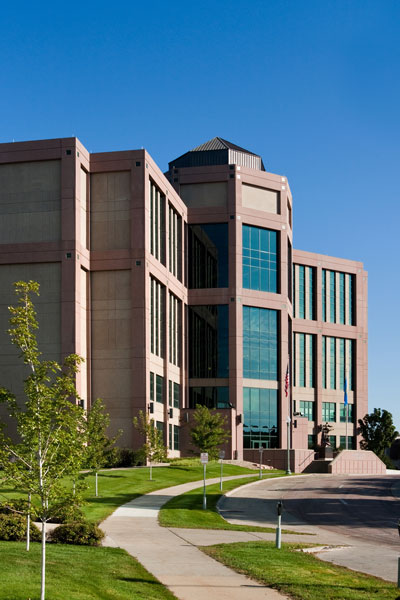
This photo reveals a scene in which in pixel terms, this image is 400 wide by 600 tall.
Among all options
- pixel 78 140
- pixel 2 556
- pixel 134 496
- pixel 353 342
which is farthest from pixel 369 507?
pixel 353 342

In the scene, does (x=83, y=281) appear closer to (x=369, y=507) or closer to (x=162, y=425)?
(x=162, y=425)

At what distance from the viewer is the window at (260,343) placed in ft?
287

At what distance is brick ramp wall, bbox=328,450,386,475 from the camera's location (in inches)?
3354

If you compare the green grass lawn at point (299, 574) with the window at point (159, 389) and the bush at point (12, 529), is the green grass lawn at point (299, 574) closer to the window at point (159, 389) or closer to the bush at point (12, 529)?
the bush at point (12, 529)

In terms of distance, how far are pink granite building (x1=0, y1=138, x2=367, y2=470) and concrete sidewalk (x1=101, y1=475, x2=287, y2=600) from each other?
30500 mm

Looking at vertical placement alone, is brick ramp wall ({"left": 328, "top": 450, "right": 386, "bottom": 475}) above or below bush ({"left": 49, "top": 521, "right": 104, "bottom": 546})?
below

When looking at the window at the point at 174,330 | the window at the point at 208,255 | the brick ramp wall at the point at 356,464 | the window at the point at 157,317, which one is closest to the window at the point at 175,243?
the window at the point at 208,255

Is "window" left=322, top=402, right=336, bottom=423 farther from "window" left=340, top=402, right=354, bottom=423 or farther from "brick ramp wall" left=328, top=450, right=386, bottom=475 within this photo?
"brick ramp wall" left=328, top=450, right=386, bottom=475

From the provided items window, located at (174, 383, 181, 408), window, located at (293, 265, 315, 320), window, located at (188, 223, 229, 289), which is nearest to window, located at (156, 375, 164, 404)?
window, located at (174, 383, 181, 408)

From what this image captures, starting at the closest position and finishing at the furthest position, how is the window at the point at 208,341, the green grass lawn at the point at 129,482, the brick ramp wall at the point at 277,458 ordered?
the green grass lawn at the point at 129,482 < the brick ramp wall at the point at 277,458 < the window at the point at 208,341

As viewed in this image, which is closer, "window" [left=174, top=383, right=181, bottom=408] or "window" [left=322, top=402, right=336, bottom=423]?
"window" [left=174, top=383, right=181, bottom=408]

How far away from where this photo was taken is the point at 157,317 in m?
75.5

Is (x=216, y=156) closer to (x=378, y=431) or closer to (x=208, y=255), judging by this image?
(x=208, y=255)

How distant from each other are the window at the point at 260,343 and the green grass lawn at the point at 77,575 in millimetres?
64738
